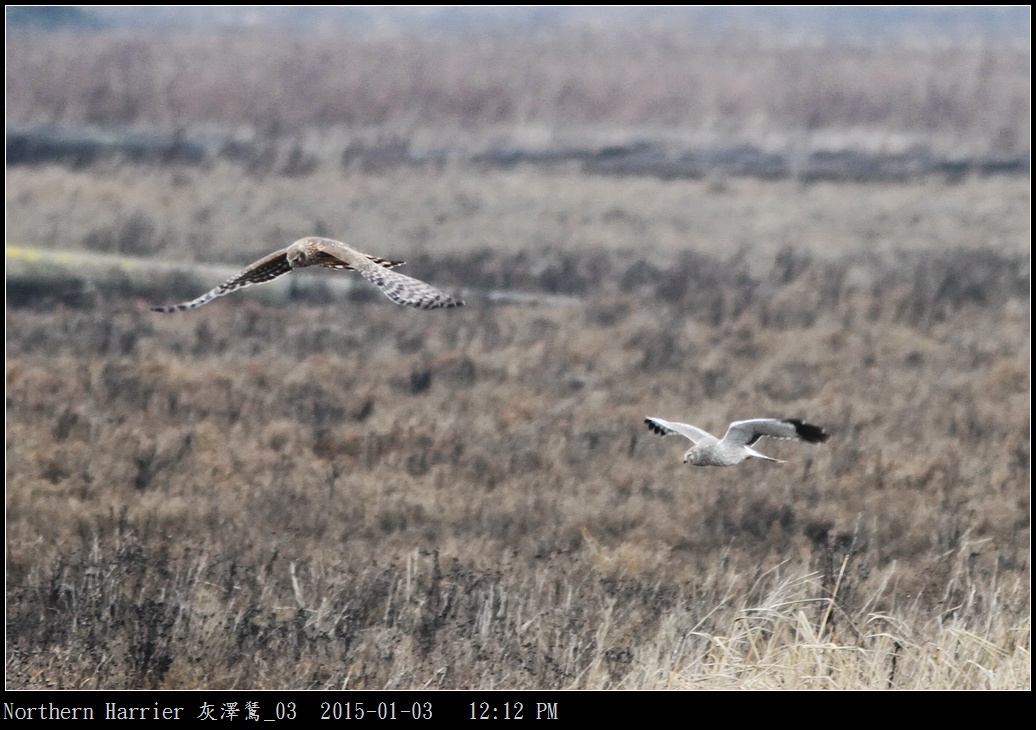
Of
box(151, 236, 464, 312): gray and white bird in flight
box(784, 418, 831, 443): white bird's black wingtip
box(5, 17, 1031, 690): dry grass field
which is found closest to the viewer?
box(151, 236, 464, 312): gray and white bird in flight

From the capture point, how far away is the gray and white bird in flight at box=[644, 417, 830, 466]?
5.91 metres

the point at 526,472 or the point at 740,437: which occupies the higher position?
the point at 740,437

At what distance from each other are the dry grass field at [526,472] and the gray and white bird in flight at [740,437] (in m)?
0.82

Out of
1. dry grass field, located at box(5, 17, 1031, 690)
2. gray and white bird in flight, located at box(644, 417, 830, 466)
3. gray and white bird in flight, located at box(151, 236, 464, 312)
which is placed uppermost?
gray and white bird in flight, located at box(151, 236, 464, 312)

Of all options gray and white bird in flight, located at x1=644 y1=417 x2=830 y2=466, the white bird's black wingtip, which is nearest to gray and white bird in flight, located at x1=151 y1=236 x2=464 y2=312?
gray and white bird in flight, located at x1=644 y1=417 x2=830 y2=466

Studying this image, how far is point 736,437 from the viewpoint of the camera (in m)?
6.17

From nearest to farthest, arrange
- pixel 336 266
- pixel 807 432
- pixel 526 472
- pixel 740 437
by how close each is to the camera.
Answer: pixel 807 432
pixel 740 437
pixel 336 266
pixel 526 472

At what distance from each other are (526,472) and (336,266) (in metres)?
3.91

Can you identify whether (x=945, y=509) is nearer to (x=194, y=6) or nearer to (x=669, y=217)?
(x=669, y=217)

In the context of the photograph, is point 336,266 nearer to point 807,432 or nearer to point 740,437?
point 740,437

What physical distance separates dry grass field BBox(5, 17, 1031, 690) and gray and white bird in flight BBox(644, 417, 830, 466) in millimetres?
821

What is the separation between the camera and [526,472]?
1016cm

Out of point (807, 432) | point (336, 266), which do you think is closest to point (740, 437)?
point (807, 432)

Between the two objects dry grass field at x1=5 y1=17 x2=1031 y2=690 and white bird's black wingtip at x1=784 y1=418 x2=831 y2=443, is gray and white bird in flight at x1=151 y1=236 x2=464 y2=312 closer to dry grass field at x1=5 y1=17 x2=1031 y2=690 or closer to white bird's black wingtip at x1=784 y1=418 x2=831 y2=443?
white bird's black wingtip at x1=784 y1=418 x2=831 y2=443
